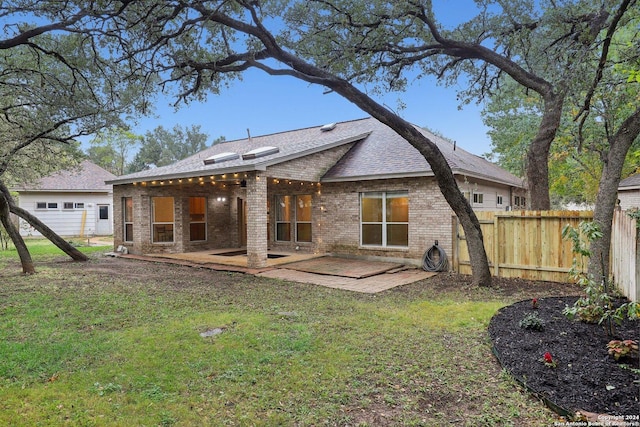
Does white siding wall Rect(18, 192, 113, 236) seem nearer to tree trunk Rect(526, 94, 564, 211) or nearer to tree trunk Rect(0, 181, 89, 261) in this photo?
tree trunk Rect(0, 181, 89, 261)

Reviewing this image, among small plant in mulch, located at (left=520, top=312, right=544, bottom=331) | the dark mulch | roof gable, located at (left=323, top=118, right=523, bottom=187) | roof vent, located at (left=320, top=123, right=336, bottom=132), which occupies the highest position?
roof vent, located at (left=320, top=123, right=336, bottom=132)

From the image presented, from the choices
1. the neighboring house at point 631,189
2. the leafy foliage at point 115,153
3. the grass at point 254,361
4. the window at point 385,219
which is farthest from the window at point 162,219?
the leafy foliage at point 115,153

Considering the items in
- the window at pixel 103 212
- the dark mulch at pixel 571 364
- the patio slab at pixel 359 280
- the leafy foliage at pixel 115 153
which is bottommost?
the patio slab at pixel 359 280

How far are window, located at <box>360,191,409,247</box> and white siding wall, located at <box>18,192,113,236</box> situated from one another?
63.0 ft

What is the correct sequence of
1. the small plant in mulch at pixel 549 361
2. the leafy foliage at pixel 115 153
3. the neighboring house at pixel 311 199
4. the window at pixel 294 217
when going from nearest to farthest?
the small plant in mulch at pixel 549 361
the neighboring house at pixel 311 199
the window at pixel 294 217
the leafy foliage at pixel 115 153

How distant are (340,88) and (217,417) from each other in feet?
20.5

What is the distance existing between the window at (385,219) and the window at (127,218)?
877 centimetres

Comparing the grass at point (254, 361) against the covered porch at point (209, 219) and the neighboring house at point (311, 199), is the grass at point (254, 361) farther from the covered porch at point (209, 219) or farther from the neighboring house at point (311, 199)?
the covered porch at point (209, 219)

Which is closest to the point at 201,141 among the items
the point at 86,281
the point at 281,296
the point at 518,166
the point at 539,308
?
the point at 518,166

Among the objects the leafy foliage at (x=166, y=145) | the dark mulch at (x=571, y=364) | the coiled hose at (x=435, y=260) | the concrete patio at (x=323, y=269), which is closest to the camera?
the dark mulch at (x=571, y=364)

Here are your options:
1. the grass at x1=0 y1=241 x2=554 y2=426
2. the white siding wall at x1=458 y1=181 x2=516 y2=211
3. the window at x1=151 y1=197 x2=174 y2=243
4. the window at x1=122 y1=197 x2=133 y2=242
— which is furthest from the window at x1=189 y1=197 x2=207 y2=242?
the white siding wall at x1=458 y1=181 x2=516 y2=211

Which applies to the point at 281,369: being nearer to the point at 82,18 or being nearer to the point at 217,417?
the point at 217,417

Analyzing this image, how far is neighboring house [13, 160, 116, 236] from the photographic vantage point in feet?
72.7

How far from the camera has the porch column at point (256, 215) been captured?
32.0ft
